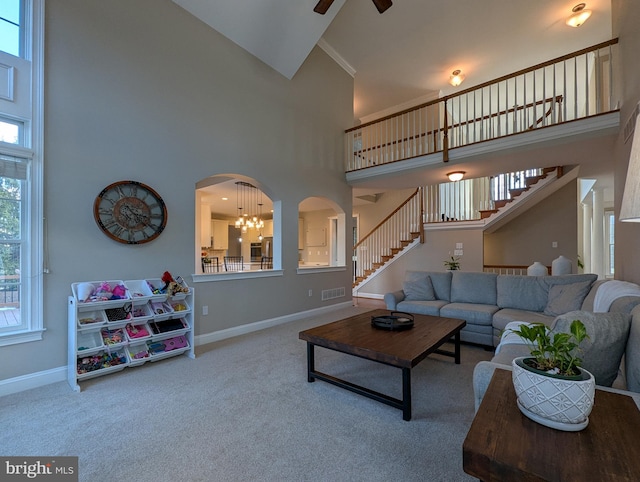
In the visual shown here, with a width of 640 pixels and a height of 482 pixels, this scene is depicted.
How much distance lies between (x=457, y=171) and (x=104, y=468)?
5639 mm

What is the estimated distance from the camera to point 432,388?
8.50ft

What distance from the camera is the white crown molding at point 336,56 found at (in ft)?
Answer: 18.8

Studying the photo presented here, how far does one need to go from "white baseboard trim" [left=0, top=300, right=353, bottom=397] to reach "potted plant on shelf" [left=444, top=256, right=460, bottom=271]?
234 centimetres

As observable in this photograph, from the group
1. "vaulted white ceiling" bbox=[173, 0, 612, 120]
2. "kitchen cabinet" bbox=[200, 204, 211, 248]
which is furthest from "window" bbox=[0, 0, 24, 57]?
"kitchen cabinet" bbox=[200, 204, 211, 248]

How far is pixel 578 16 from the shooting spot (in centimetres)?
500

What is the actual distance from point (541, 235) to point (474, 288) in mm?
4082

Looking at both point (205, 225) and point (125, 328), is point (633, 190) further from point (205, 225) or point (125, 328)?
point (205, 225)

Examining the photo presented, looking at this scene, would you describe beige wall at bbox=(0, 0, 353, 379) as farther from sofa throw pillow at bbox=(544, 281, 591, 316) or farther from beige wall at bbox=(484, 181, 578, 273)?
beige wall at bbox=(484, 181, 578, 273)

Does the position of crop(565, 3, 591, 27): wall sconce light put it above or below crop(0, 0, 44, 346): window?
above

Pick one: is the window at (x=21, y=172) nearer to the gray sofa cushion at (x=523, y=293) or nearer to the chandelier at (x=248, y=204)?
the chandelier at (x=248, y=204)

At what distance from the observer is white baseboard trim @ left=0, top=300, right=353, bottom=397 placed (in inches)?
101

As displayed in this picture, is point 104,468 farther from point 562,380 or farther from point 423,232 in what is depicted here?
point 423,232

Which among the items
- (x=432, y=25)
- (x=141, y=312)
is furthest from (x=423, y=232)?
(x=141, y=312)

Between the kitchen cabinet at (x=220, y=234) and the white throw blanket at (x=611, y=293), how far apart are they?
36.4ft
